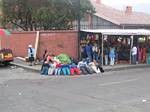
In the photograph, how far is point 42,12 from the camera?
3184 cm

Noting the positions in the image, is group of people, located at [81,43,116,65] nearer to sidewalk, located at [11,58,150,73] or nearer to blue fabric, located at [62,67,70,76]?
sidewalk, located at [11,58,150,73]

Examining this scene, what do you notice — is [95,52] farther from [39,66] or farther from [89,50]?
[39,66]

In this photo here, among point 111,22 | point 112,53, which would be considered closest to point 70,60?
point 112,53

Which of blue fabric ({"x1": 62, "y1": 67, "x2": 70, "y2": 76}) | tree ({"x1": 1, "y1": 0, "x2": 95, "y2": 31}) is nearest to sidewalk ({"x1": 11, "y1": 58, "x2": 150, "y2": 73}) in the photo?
blue fabric ({"x1": 62, "y1": 67, "x2": 70, "y2": 76})

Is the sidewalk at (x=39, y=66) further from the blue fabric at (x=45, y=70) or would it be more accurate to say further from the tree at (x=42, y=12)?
the tree at (x=42, y=12)

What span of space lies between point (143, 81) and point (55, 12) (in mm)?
15319

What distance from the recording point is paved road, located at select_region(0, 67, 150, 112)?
11.4 meters

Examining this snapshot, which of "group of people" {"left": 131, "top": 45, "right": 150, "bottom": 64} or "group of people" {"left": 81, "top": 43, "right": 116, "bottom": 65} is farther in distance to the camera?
"group of people" {"left": 131, "top": 45, "right": 150, "bottom": 64}

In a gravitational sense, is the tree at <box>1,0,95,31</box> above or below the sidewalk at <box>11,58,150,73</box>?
above

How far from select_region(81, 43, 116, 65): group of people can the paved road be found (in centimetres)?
755

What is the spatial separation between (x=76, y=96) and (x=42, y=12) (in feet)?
61.9

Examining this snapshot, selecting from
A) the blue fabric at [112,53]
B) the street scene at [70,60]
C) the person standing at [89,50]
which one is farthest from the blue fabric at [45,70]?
the blue fabric at [112,53]

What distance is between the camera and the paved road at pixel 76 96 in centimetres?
1144

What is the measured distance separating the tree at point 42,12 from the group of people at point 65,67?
9291 millimetres
